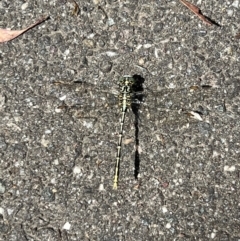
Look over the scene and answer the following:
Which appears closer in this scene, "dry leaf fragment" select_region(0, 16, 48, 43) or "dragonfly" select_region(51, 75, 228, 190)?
"dragonfly" select_region(51, 75, 228, 190)

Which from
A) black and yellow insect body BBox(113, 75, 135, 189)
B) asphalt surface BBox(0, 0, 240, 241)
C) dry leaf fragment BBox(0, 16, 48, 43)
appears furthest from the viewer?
dry leaf fragment BBox(0, 16, 48, 43)

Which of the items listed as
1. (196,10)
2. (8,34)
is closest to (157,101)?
(196,10)

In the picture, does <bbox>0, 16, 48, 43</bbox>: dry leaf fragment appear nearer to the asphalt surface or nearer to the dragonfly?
the asphalt surface

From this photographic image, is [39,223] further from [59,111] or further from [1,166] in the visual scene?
[59,111]

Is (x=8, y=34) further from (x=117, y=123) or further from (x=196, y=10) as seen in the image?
(x=196, y=10)

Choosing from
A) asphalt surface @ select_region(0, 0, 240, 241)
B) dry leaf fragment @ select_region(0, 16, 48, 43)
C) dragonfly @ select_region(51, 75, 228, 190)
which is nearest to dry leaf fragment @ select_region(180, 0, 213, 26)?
asphalt surface @ select_region(0, 0, 240, 241)

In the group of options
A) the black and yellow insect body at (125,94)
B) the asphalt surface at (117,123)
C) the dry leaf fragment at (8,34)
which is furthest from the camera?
the dry leaf fragment at (8,34)

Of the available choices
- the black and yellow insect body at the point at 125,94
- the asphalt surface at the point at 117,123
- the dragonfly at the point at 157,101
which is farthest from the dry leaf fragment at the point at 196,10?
the black and yellow insect body at the point at 125,94

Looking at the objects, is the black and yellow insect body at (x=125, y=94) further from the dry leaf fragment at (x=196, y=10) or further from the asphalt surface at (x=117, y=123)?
the dry leaf fragment at (x=196, y=10)
